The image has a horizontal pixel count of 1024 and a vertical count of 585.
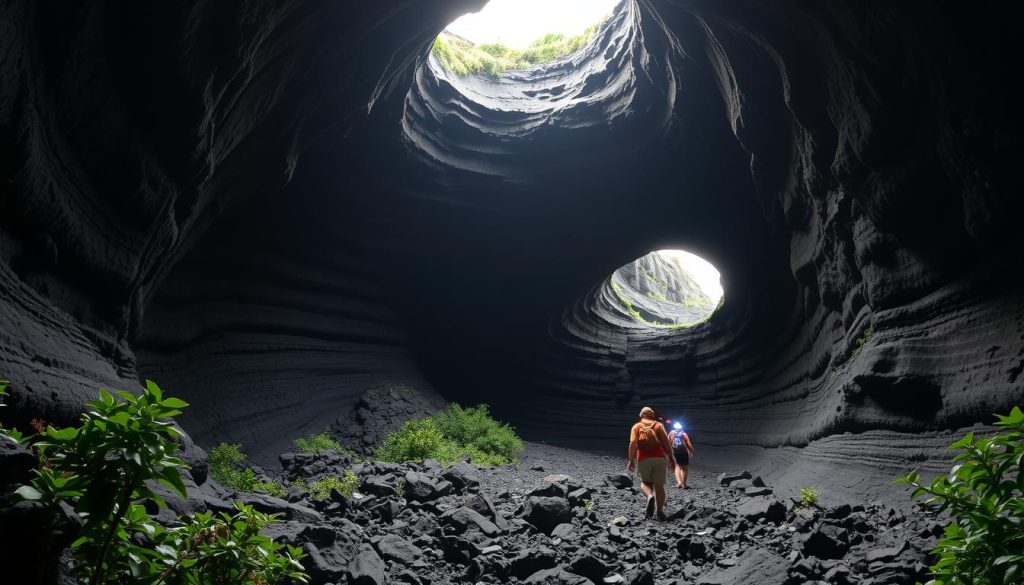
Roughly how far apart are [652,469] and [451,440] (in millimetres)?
6422

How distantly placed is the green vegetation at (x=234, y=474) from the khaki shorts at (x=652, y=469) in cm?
419

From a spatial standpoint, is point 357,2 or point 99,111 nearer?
point 99,111

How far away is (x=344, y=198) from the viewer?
13.4 meters

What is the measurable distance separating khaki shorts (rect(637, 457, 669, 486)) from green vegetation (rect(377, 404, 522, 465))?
3750 mm

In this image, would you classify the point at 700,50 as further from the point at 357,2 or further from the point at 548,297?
the point at 548,297

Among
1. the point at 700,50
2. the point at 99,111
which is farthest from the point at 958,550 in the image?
the point at 700,50

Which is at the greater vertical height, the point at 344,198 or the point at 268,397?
the point at 344,198

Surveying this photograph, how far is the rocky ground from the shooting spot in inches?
150

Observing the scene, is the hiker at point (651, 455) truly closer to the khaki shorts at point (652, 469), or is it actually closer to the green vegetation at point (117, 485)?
the khaki shorts at point (652, 469)

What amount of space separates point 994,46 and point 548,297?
1385 centimetres

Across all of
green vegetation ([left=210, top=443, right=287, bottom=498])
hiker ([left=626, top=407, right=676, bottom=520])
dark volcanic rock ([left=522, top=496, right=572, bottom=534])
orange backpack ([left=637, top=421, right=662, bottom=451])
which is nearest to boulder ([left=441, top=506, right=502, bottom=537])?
dark volcanic rock ([left=522, top=496, right=572, bottom=534])

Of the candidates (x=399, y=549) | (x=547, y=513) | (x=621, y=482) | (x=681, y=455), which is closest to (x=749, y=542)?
(x=547, y=513)

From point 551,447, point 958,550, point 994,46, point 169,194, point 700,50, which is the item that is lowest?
point 551,447

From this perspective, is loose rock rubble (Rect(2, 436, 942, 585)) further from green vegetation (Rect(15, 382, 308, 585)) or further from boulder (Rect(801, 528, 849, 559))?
green vegetation (Rect(15, 382, 308, 585))
